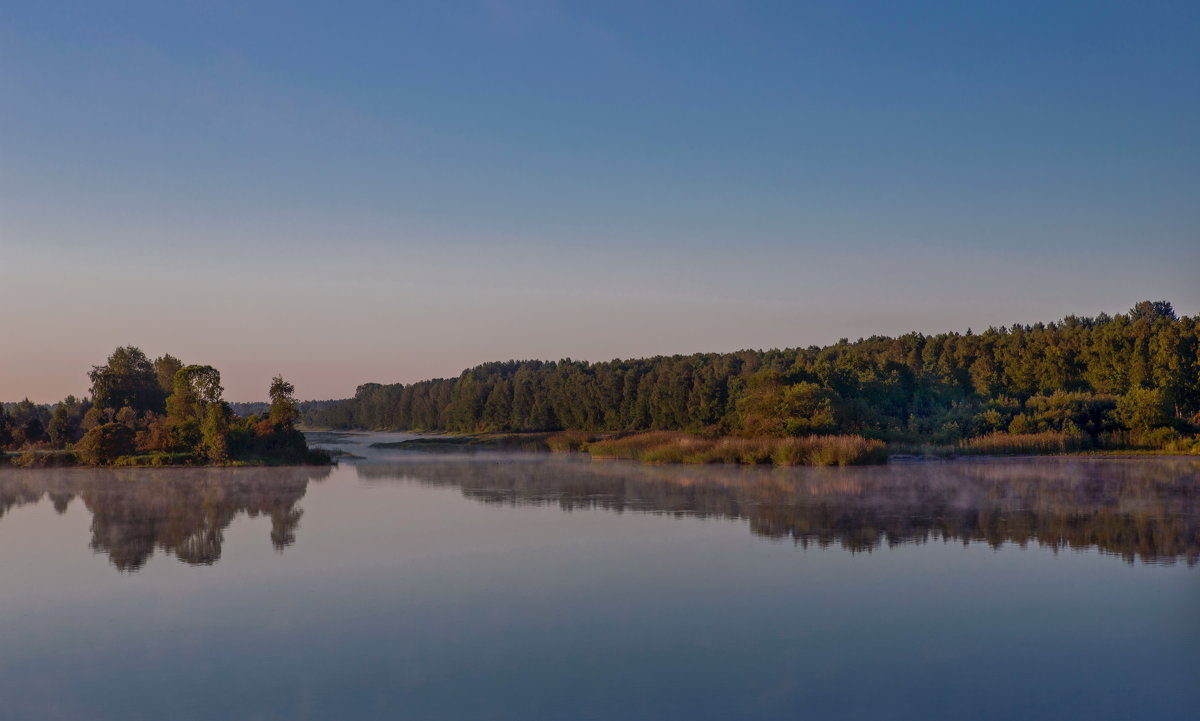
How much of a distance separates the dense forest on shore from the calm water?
19469 mm

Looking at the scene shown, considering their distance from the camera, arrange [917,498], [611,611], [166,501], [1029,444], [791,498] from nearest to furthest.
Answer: [611,611] < [917,498] < [791,498] < [166,501] < [1029,444]

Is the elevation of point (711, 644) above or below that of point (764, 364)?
below

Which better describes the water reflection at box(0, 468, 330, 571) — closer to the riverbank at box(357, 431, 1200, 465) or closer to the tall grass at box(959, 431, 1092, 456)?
the riverbank at box(357, 431, 1200, 465)

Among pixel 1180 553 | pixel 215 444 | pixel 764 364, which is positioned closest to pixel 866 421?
pixel 215 444

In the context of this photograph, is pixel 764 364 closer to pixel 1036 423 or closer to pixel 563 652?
pixel 1036 423

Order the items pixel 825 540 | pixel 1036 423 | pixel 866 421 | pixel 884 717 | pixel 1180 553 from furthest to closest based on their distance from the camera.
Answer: pixel 866 421, pixel 1036 423, pixel 825 540, pixel 1180 553, pixel 884 717

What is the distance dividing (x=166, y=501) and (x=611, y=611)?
18.5 meters

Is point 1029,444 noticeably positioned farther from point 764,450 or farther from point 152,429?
point 152,429

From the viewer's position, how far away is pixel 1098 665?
29.5 ft

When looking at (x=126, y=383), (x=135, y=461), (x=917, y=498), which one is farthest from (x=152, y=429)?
(x=917, y=498)

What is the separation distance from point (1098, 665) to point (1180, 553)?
754cm

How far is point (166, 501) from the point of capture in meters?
25.5

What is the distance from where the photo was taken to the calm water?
8133mm

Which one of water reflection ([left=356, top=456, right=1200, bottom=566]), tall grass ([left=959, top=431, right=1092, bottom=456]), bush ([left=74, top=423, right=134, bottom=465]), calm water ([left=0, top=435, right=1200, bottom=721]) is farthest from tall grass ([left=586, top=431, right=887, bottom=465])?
bush ([left=74, top=423, right=134, bottom=465])
